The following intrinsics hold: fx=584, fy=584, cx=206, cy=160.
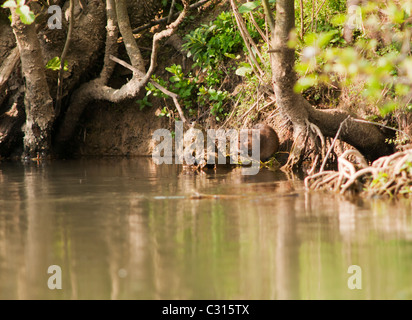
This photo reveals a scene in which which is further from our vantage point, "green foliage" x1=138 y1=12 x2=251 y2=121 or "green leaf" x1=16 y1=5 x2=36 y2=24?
"green foliage" x1=138 y1=12 x2=251 y2=121

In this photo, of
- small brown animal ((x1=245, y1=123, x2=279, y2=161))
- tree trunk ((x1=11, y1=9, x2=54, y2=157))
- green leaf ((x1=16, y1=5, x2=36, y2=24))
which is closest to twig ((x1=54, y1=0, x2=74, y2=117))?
tree trunk ((x1=11, y1=9, x2=54, y2=157))

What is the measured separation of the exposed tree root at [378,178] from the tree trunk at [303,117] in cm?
140

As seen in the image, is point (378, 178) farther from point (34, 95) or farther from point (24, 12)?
point (34, 95)

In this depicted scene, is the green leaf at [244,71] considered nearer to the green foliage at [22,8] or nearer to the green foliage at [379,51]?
the green foliage at [379,51]

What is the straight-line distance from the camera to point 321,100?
30.0 ft

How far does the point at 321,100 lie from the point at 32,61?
4952 millimetres

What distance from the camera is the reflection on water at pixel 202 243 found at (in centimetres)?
294

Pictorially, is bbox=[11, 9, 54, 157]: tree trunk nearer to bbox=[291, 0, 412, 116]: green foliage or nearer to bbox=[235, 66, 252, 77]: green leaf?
bbox=[235, 66, 252, 77]: green leaf

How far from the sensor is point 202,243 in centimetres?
384

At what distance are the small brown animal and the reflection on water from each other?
2457 mm

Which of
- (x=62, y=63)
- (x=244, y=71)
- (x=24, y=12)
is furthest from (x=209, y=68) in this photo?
(x=24, y=12)

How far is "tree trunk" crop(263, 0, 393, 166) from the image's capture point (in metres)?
6.70

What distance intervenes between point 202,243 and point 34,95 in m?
7.50
